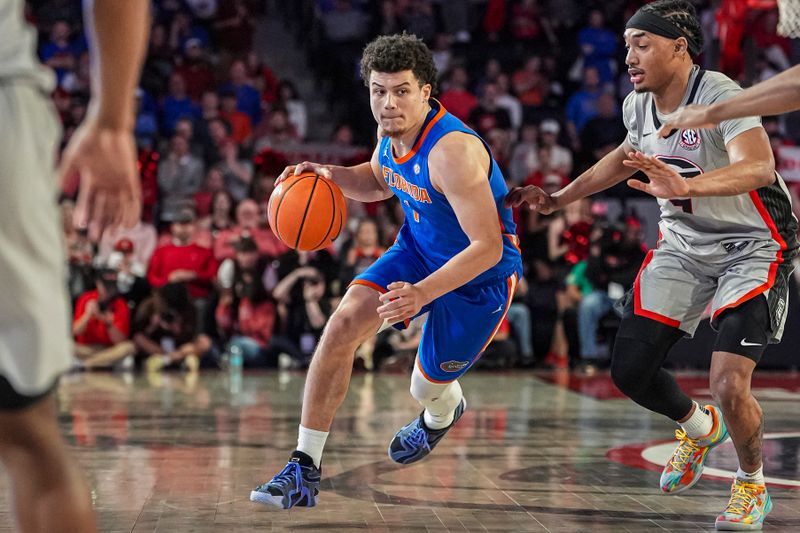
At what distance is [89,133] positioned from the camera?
203 centimetres

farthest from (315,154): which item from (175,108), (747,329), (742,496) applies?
(742,496)

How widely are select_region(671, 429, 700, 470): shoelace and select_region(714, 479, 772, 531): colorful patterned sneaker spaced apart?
0.37 metres

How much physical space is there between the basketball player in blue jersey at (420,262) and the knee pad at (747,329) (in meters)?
0.92

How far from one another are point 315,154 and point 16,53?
11.4 meters

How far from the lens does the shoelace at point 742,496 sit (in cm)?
424

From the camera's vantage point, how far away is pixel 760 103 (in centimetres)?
333

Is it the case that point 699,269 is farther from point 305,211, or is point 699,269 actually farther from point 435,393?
point 305,211

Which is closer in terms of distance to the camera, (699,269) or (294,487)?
(294,487)

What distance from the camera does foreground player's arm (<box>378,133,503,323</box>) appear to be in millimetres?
4039

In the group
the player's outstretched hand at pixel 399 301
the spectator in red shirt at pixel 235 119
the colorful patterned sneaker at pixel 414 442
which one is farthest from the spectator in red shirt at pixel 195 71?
the player's outstretched hand at pixel 399 301

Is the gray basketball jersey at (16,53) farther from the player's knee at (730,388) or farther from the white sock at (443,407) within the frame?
the white sock at (443,407)

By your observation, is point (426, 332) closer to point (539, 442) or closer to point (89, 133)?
point (539, 442)

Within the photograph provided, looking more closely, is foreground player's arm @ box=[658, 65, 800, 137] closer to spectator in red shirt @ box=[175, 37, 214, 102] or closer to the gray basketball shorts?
the gray basketball shorts

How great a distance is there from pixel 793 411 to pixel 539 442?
8.13ft
